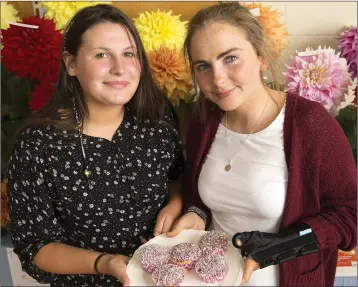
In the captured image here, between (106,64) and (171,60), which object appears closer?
(106,64)

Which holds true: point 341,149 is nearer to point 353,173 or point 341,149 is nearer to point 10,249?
point 353,173

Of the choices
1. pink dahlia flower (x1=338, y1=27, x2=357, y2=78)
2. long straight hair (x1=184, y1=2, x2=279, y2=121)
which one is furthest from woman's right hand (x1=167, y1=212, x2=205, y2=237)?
pink dahlia flower (x1=338, y1=27, x2=357, y2=78)

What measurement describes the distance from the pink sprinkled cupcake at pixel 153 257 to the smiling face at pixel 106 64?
35 centimetres

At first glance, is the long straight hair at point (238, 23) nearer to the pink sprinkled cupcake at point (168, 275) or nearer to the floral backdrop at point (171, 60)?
the floral backdrop at point (171, 60)

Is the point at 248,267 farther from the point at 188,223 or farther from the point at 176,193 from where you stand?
the point at 176,193

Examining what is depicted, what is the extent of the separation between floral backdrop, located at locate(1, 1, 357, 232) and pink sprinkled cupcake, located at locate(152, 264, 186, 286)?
57 cm

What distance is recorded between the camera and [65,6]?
3.96 feet

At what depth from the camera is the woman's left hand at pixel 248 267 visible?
804 millimetres

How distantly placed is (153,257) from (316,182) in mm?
412

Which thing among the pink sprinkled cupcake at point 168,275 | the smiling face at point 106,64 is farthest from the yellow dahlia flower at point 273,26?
the pink sprinkled cupcake at point 168,275

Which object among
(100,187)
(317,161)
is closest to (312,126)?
(317,161)

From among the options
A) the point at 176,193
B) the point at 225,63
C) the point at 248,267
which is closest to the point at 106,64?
the point at 225,63

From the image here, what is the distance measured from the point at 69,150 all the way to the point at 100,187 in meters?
0.12

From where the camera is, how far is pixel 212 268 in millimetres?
789
